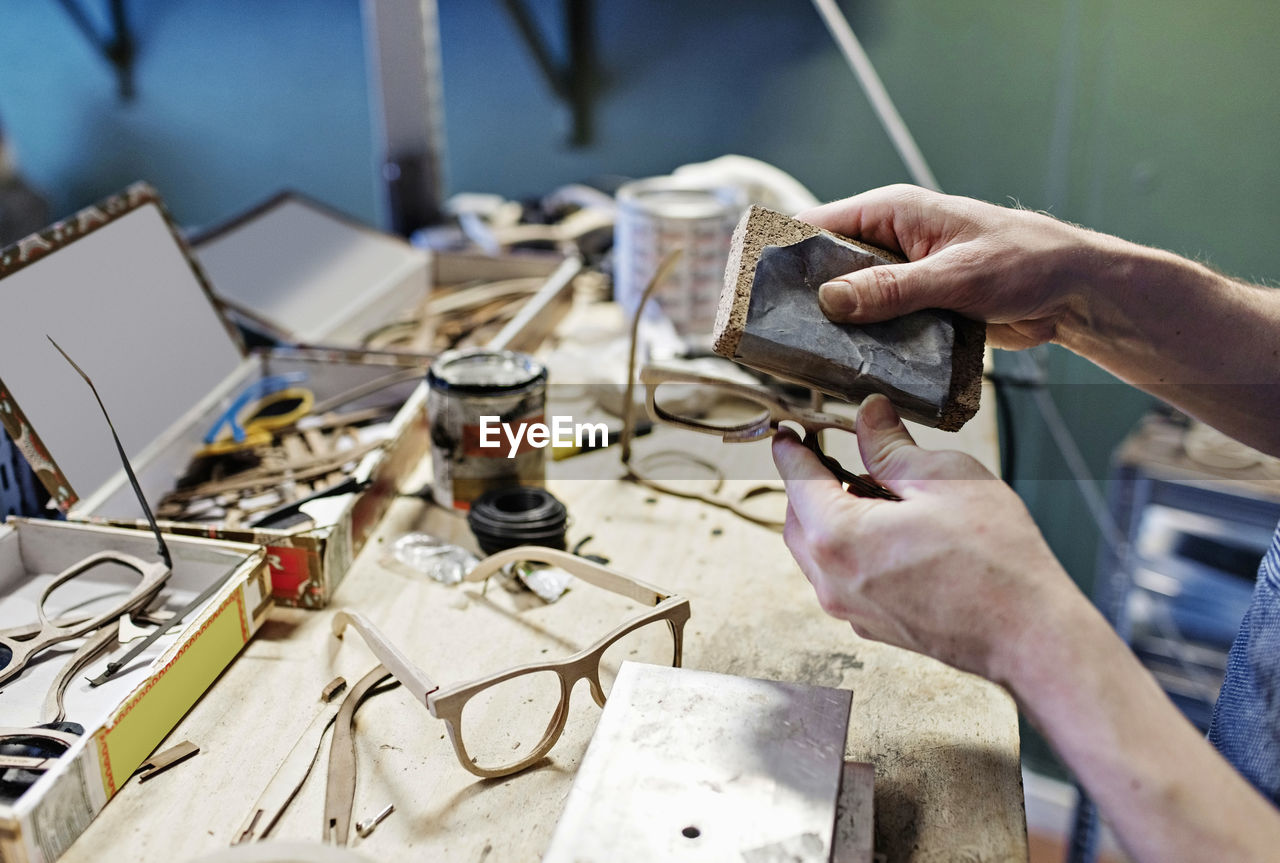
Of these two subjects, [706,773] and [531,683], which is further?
[531,683]

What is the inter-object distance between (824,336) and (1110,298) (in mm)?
315

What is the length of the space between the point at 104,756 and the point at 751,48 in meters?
2.14

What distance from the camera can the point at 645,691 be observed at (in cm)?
72

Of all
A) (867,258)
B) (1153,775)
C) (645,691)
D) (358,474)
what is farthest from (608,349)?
(1153,775)

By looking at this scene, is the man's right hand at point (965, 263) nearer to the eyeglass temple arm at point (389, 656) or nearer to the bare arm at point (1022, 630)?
the bare arm at point (1022, 630)

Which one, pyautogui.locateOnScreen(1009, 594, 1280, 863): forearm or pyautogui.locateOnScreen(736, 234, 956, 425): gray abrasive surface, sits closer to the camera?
pyautogui.locateOnScreen(1009, 594, 1280, 863): forearm

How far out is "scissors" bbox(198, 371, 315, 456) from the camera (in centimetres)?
124

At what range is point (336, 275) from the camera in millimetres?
1777

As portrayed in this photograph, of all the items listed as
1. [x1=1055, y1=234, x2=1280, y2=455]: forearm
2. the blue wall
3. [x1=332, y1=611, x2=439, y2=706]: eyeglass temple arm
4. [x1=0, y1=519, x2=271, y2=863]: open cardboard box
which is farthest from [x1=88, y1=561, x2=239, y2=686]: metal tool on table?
the blue wall

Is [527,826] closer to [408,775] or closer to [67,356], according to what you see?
[408,775]

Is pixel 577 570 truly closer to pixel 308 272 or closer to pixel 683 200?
pixel 683 200

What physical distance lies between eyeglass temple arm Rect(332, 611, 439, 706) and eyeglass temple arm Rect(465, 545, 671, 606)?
0.48 feet

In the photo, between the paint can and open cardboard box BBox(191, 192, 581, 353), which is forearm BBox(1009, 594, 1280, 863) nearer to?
the paint can

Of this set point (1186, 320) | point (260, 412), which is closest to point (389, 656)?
point (260, 412)
